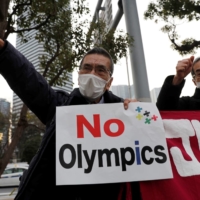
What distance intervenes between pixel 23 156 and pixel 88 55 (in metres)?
27.1

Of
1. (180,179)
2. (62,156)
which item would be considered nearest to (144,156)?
(180,179)

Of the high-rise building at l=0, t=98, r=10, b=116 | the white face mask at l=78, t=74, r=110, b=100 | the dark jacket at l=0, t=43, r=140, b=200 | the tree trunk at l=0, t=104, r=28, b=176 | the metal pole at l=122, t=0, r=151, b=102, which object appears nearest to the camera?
the dark jacket at l=0, t=43, r=140, b=200

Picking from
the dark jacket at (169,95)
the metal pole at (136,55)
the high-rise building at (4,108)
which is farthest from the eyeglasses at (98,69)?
the high-rise building at (4,108)

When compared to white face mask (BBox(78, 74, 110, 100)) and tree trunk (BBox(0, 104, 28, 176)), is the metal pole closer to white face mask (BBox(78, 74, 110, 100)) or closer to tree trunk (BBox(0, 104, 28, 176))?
tree trunk (BBox(0, 104, 28, 176))

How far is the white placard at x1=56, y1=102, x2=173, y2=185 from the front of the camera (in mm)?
1147

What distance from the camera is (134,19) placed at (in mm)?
5117

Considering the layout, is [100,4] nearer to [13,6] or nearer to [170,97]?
[13,6]

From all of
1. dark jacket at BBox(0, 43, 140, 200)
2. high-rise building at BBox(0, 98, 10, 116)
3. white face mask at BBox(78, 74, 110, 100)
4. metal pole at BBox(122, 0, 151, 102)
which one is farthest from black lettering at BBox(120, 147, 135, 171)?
high-rise building at BBox(0, 98, 10, 116)

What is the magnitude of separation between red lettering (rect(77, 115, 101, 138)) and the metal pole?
125 inches

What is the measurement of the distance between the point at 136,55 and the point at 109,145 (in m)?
3.95

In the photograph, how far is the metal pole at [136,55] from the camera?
4.59m

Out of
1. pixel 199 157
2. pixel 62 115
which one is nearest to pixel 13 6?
pixel 62 115

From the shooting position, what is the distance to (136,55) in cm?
493

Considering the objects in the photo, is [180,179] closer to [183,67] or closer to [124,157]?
[124,157]
